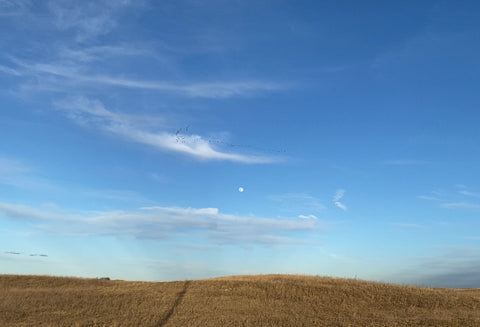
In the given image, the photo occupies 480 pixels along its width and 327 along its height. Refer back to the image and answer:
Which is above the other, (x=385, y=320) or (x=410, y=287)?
(x=410, y=287)

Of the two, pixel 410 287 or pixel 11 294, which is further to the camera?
pixel 410 287

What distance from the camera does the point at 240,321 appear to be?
3334cm

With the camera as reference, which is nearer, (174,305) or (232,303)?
(174,305)

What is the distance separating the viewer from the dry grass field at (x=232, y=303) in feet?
111

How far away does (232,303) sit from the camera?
3828 centimetres

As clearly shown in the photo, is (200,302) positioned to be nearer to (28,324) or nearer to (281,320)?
(281,320)

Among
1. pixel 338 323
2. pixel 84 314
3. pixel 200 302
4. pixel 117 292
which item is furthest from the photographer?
pixel 117 292

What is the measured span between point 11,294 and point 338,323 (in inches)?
1115

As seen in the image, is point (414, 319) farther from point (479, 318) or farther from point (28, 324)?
point (28, 324)

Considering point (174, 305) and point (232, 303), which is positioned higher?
point (232, 303)

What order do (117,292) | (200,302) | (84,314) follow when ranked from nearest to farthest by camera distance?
(84,314) → (200,302) → (117,292)

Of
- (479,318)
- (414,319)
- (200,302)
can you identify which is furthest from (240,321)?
(479,318)

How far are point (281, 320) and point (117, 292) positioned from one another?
1630cm

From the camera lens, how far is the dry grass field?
3369cm
